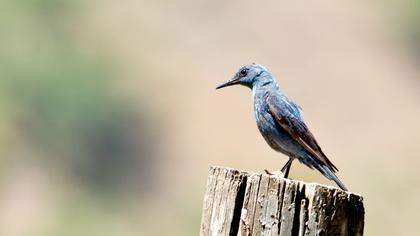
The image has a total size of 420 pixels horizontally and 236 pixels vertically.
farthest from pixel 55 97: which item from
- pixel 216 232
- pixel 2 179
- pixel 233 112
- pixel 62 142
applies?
pixel 216 232

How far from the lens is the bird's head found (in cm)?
1099

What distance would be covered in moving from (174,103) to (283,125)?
43259 millimetres

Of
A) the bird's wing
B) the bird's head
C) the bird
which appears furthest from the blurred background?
the bird's wing

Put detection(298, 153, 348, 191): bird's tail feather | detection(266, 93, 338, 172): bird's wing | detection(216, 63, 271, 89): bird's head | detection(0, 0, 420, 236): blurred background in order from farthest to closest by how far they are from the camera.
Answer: detection(0, 0, 420, 236): blurred background → detection(216, 63, 271, 89): bird's head → detection(266, 93, 338, 172): bird's wing → detection(298, 153, 348, 191): bird's tail feather

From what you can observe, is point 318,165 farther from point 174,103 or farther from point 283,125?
point 174,103

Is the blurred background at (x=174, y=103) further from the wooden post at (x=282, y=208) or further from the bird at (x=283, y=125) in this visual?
the wooden post at (x=282, y=208)

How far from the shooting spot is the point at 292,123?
10.3 metres

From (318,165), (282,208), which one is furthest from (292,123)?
(282,208)

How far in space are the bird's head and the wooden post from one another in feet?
12.5

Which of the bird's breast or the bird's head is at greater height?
the bird's head

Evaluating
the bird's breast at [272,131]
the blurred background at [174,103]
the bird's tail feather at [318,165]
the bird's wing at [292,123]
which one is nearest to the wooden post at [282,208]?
the bird's tail feather at [318,165]

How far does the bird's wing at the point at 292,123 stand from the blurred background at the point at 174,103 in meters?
31.0

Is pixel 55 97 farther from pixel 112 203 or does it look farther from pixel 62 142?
pixel 112 203

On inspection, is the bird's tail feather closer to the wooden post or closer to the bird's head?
the bird's head
